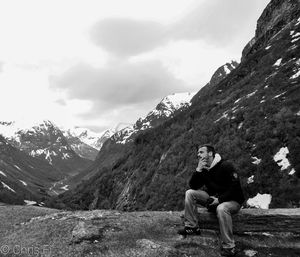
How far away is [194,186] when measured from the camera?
1433cm

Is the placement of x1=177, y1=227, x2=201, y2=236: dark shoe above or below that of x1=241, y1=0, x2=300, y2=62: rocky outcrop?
below

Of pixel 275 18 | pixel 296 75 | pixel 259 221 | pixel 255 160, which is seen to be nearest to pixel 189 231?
pixel 259 221

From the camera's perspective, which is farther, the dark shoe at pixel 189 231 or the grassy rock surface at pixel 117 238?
the dark shoe at pixel 189 231

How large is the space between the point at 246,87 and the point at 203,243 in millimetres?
41855

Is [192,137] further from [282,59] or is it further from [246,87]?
[282,59]

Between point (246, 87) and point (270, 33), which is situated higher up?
point (270, 33)

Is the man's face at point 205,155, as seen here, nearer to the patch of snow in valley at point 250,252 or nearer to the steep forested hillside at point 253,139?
the patch of snow in valley at point 250,252

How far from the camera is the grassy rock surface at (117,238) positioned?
13.1 meters

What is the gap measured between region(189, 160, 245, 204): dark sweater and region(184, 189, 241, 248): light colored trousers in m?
0.28

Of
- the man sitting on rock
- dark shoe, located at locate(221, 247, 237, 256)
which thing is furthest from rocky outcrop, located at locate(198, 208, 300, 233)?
dark shoe, located at locate(221, 247, 237, 256)

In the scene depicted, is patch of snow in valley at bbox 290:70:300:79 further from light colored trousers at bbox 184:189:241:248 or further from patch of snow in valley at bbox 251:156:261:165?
light colored trousers at bbox 184:189:241:248

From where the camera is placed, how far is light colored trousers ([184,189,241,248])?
511 inches

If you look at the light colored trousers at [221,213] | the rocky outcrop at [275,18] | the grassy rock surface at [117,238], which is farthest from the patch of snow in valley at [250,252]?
the rocky outcrop at [275,18]

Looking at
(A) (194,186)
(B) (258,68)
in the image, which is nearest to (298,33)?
(B) (258,68)
